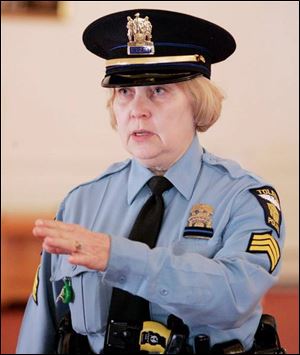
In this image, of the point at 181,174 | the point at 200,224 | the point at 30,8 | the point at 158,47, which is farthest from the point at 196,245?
the point at 30,8

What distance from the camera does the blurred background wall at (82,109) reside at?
1.81m

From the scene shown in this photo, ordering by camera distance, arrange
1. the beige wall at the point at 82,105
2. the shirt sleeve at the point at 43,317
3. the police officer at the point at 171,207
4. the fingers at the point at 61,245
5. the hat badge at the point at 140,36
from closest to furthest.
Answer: the fingers at the point at 61,245
the police officer at the point at 171,207
the hat badge at the point at 140,36
the shirt sleeve at the point at 43,317
the beige wall at the point at 82,105

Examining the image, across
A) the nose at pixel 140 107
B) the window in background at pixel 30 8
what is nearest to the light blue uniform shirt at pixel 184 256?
the nose at pixel 140 107

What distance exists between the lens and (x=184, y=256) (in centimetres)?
92

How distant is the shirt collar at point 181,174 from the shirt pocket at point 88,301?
17 centimetres

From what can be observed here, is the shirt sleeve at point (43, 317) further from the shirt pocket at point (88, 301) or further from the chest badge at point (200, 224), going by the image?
the chest badge at point (200, 224)

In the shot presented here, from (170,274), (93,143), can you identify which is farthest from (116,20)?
(93,143)

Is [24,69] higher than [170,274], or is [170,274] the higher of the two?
[24,69]

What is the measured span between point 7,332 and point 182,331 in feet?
3.69

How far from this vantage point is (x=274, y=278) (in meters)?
1.02

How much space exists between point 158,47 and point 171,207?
304 mm

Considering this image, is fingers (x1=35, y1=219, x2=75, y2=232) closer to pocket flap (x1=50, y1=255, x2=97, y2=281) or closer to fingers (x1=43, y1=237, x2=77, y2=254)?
fingers (x1=43, y1=237, x2=77, y2=254)

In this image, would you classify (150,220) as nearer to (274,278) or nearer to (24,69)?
A: (274,278)

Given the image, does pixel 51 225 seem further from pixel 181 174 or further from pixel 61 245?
pixel 181 174
